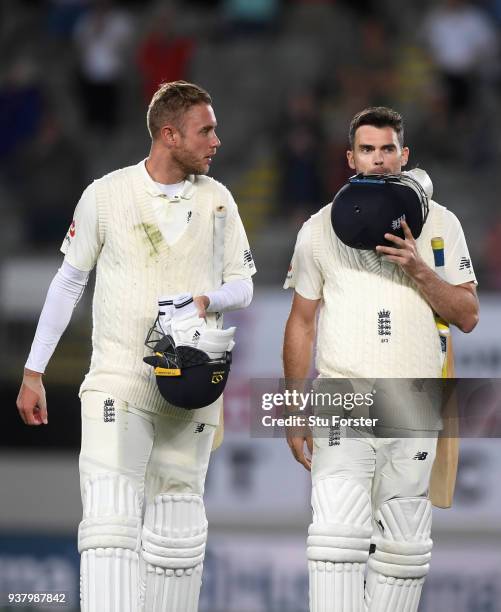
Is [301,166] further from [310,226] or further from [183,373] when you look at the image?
[183,373]

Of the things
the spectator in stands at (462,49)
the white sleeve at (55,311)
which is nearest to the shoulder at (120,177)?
the white sleeve at (55,311)

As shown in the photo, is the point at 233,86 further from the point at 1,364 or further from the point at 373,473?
the point at 373,473

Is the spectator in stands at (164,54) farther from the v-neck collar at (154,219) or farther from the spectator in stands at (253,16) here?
the v-neck collar at (154,219)

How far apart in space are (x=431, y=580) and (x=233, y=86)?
5.47 m

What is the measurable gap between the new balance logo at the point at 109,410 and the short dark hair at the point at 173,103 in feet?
2.92

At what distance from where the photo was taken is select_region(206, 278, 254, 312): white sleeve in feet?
16.8

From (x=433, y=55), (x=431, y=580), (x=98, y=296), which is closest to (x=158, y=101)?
(x=98, y=296)

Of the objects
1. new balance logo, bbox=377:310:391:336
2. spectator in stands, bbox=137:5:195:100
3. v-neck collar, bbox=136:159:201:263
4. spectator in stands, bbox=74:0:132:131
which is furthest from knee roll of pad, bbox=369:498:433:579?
spectator in stands, bbox=74:0:132:131

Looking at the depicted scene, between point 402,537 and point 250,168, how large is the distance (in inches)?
267

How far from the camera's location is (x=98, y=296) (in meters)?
5.20

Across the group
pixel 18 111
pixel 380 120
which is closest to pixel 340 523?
pixel 380 120

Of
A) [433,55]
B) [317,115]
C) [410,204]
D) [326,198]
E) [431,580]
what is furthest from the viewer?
[433,55]

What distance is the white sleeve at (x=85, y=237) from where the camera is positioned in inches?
203

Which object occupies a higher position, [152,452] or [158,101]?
[158,101]
